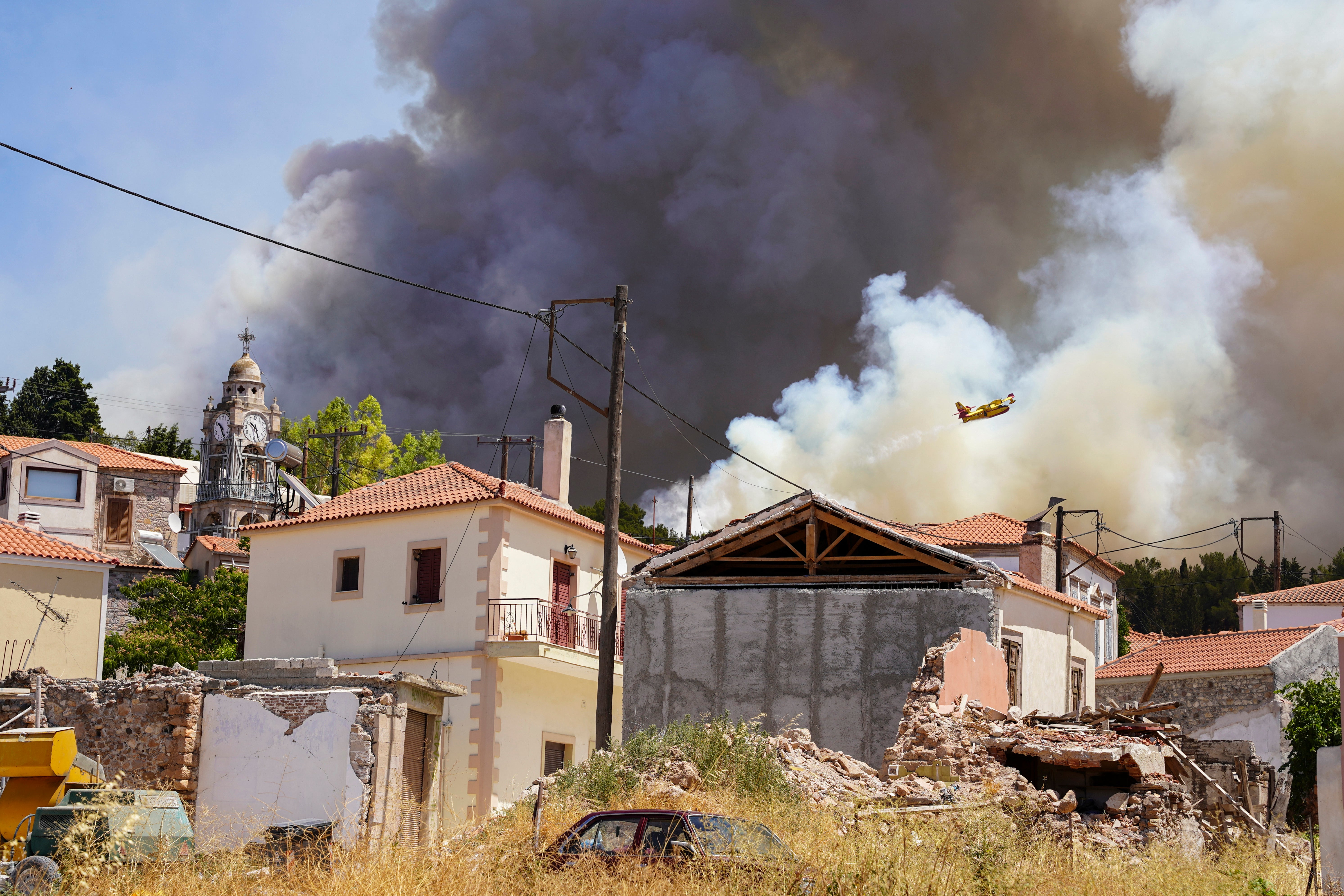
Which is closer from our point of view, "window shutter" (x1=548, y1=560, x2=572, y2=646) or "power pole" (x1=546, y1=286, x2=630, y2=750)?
"power pole" (x1=546, y1=286, x2=630, y2=750)

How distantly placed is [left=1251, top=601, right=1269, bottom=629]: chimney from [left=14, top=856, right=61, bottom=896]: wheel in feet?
142

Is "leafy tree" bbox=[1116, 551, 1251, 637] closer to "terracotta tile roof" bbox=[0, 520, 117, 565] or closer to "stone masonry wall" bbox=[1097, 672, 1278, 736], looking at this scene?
"stone masonry wall" bbox=[1097, 672, 1278, 736]

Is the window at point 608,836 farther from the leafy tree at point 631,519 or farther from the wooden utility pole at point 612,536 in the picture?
the leafy tree at point 631,519

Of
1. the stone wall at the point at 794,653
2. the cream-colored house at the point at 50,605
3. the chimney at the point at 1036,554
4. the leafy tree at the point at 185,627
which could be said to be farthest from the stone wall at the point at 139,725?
the chimney at the point at 1036,554

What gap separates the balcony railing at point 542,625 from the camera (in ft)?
94.1

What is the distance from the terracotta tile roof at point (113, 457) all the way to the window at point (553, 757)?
3683 centimetres

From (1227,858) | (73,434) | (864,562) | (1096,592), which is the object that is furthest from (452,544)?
(73,434)

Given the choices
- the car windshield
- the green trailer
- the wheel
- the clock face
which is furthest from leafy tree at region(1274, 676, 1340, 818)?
the clock face

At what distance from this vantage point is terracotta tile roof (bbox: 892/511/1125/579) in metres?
47.7

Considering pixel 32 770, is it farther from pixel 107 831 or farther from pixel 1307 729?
pixel 1307 729

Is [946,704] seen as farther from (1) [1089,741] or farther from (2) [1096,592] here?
(2) [1096,592]

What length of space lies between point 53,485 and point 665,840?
5159 centimetres

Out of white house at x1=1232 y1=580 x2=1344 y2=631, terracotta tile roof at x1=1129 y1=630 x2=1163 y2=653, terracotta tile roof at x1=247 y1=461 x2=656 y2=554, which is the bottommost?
terracotta tile roof at x1=1129 y1=630 x2=1163 y2=653

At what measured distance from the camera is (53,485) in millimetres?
55750
